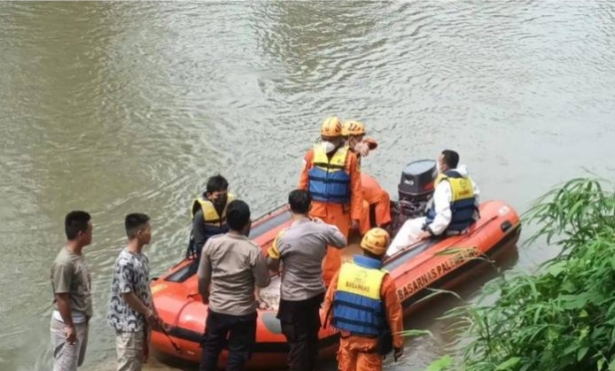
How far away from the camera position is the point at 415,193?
7.60 meters

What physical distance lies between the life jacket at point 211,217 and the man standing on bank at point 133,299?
101cm

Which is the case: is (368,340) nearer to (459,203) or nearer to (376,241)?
(376,241)

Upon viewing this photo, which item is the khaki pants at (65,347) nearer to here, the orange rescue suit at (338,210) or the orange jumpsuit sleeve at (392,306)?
the orange jumpsuit sleeve at (392,306)

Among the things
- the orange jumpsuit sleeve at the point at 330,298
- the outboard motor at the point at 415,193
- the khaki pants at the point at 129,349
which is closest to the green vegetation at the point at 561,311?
the orange jumpsuit sleeve at the point at 330,298

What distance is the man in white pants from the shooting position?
6957 mm

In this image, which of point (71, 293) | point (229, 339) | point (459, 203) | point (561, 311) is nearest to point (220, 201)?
point (229, 339)

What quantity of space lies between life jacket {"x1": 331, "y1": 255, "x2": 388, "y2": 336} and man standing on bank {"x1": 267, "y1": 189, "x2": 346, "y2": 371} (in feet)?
1.03

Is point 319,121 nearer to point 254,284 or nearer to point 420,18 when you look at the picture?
point 420,18

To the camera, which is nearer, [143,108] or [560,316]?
[560,316]

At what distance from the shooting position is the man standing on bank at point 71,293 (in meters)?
4.84

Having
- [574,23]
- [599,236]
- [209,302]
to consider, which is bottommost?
[209,302]

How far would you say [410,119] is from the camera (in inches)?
439

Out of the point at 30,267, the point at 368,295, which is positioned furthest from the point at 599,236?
the point at 30,267

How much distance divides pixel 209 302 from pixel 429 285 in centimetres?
203
